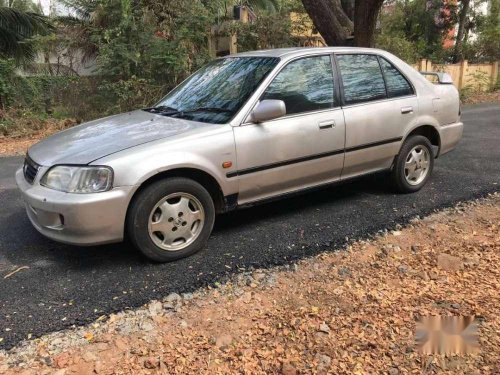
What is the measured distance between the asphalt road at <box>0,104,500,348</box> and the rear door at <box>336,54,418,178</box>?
1.62 ft

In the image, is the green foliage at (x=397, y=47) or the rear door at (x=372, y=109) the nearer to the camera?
the rear door at (x=372, y=109)

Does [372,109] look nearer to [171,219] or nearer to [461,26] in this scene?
[171,219]

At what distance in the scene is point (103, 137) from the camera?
4012 millimetres

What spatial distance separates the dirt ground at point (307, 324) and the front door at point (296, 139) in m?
0.81

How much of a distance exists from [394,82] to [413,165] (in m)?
0.95

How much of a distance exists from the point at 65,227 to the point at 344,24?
9863 millimetres

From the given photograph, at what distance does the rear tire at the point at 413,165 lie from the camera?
5344 mm

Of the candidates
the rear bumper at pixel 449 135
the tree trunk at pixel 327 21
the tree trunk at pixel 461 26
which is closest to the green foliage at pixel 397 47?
the tree trunk at pixel 461 26

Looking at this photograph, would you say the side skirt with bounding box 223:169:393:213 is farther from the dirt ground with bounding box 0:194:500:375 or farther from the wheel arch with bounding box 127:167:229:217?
the dirt ground with bounding box 0:194:500:375

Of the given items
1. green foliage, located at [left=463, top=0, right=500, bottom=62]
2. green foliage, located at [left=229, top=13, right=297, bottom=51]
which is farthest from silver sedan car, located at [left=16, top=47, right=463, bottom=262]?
green foliage, located at [left=463, top=0, right=500, bottom=62]

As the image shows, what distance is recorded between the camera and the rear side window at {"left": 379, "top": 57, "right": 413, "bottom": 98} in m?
5.21

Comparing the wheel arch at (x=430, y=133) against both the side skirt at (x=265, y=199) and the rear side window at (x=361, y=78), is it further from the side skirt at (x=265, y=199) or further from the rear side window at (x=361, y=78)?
the side skirt at (x=265, y=199)

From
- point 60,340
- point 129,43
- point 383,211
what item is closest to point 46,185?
point 60,340

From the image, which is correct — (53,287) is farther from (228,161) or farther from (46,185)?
(228,161)
